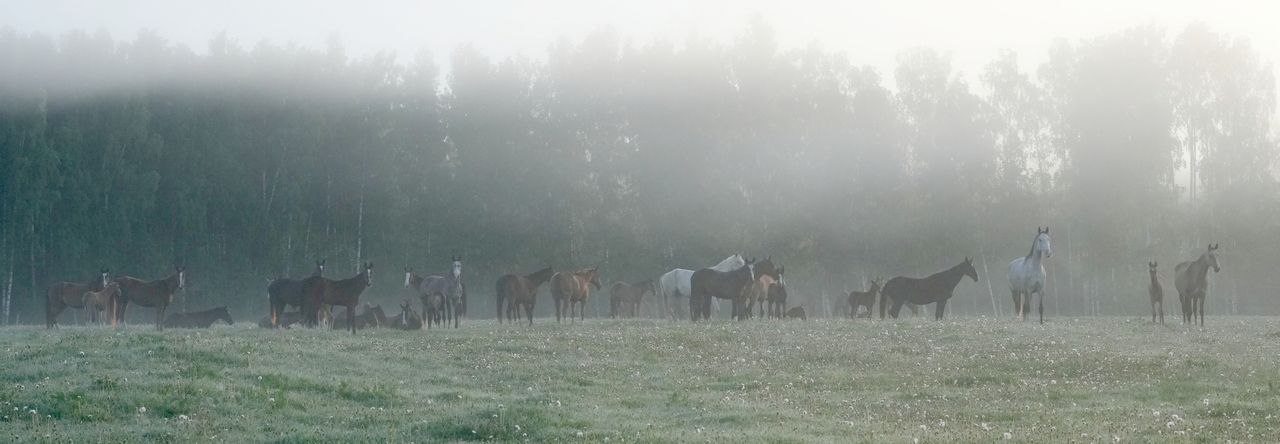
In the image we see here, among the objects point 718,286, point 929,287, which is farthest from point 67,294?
point 929,287

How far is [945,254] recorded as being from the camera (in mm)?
65000

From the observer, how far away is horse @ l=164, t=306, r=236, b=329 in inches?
1918

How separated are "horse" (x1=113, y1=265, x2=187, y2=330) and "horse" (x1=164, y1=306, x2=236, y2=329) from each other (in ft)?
18.5

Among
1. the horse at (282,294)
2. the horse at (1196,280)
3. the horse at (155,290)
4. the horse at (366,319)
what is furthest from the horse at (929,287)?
the horse at (155,290)

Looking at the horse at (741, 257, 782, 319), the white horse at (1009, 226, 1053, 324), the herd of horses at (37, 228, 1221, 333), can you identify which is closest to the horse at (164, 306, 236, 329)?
the herd of horses at (37, 228, 1221, 333)

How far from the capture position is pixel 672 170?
223 ft

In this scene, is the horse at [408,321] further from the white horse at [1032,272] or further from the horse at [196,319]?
the white horse at [1032,272]

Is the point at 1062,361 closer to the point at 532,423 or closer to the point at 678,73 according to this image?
the point at 532,423

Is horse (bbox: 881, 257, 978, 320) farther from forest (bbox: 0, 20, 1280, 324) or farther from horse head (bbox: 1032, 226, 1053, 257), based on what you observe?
forest (bbox: 0, 20, 1280, 324)

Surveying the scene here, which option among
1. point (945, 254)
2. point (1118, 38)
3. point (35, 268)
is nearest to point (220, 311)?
point (35, 268)

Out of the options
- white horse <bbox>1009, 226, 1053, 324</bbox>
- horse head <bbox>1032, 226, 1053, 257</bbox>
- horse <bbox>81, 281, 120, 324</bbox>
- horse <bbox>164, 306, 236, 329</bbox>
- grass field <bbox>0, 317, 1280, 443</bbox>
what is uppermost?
horse head <bbox>1032, 226, 1053, 257</bbox>

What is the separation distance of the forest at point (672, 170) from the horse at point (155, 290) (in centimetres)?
2410

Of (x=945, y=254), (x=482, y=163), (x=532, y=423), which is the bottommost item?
(x=532, y=423)

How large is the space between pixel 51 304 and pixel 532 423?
34465 mm
